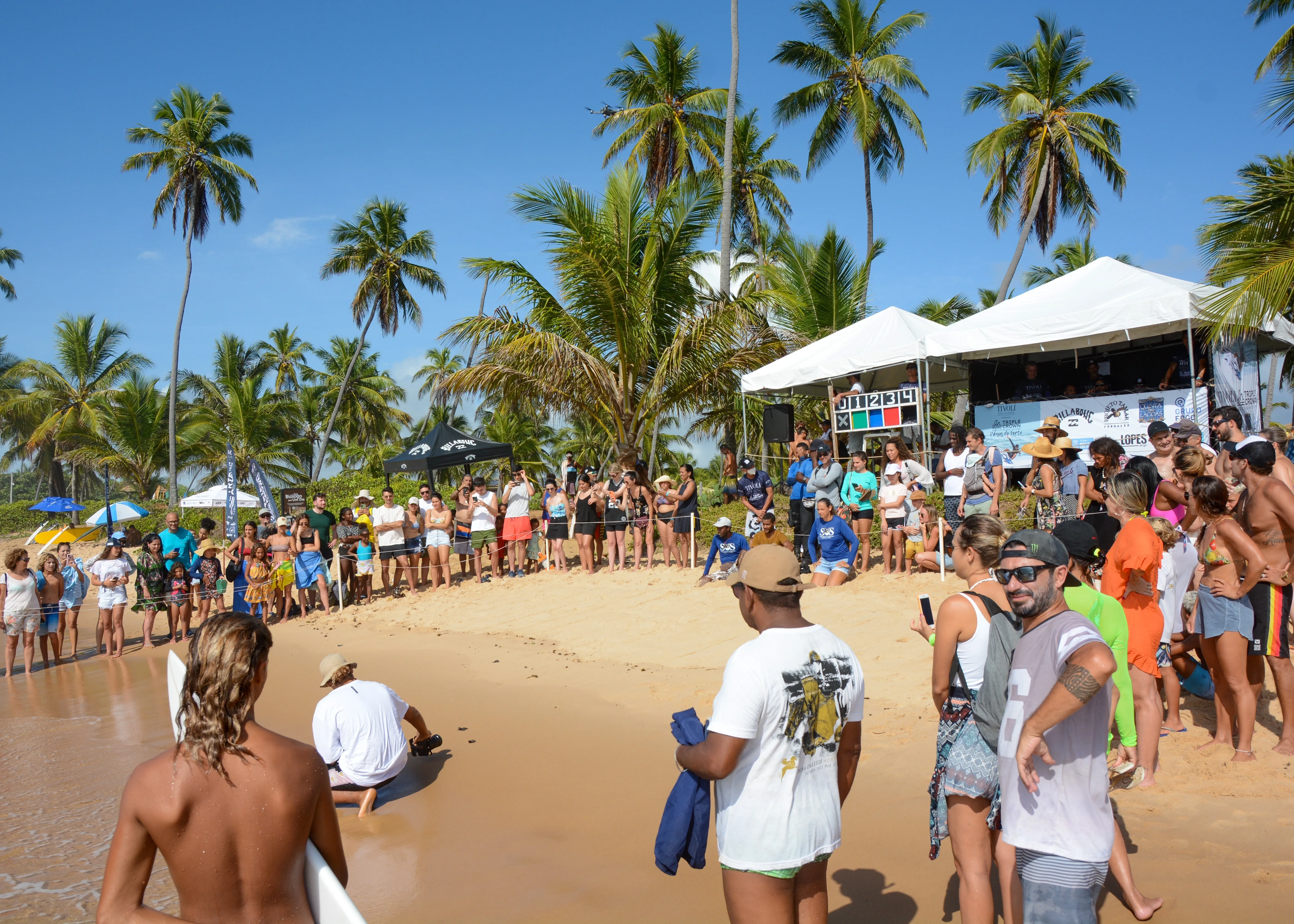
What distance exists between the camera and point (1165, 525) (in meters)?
5.47

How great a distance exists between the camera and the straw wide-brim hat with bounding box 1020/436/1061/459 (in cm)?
982

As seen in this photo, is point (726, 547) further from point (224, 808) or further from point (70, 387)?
point (70, 387)

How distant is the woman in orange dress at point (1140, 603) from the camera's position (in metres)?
4.76

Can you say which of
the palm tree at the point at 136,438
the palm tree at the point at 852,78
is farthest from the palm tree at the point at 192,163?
the palm tree at the point at 852,78

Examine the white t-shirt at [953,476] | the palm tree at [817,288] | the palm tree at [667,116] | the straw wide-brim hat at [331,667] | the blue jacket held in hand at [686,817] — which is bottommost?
the straw wide-brim hat at [331,667]

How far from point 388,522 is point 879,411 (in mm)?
8211

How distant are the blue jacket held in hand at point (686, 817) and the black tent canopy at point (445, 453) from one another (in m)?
13.8

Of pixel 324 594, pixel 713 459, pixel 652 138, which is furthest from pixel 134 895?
pixel 713 459

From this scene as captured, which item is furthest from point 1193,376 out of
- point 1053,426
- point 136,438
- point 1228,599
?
point 136,438

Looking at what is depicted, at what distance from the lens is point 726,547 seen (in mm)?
11453

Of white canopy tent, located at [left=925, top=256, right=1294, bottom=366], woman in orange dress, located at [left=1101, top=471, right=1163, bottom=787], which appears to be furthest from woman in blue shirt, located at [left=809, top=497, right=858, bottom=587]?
woman in orange dress, located at [left=1101, top=471, right=1163, bottom=787]

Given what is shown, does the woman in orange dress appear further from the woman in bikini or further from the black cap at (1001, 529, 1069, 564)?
the black cap at (1001, 529, 1069, 564)

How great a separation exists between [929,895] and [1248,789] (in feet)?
7.38

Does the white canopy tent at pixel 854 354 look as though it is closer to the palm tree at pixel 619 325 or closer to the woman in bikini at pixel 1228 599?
the palm tree at pixel 619 325
